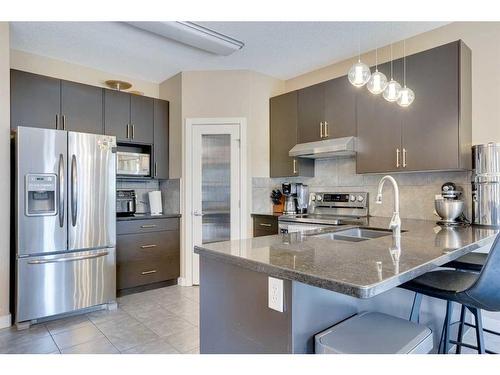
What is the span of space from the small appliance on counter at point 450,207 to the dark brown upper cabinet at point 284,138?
157 cm

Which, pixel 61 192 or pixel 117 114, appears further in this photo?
pixel 117 114

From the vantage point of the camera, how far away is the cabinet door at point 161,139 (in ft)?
13.4

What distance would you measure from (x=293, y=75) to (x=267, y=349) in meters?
3.71

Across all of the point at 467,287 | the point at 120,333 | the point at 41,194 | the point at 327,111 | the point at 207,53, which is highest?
the point at 207,53

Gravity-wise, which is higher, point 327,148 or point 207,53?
point 207,53

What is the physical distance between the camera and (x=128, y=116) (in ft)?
12.6

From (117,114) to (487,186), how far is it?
378 cm

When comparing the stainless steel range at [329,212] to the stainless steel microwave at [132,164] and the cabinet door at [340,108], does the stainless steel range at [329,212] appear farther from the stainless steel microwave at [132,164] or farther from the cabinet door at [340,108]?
the stainless steel microwave at [132,164]

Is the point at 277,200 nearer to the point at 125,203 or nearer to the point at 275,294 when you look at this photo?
the point at 125,203

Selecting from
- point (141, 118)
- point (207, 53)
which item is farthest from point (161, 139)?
point (207, 53)

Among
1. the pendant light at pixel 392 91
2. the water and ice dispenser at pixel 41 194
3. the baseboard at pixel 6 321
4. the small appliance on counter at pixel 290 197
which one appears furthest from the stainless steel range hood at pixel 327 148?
the baseboard at pixel 6 321

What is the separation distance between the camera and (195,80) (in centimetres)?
A: 397
